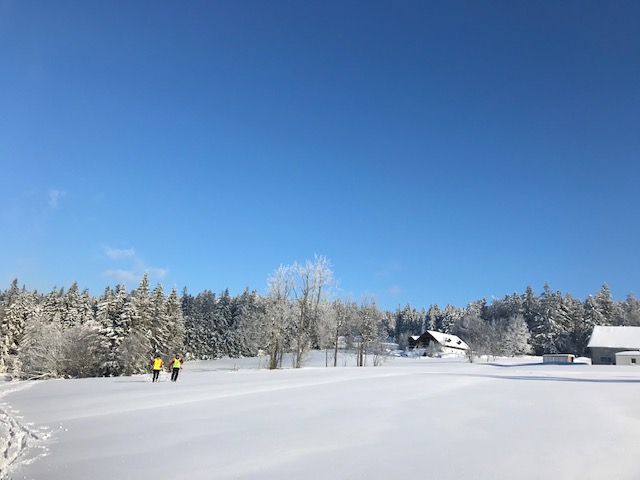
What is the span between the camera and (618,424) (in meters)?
11.8

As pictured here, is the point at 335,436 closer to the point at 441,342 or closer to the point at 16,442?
the point at 16,442

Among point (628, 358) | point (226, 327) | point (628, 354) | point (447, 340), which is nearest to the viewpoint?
point (628, 358)

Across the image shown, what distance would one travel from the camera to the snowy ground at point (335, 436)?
8555 millimetres

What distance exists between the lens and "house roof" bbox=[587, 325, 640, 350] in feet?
210

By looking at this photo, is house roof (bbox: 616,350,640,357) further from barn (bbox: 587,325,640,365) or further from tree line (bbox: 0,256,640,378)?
tree line (bbox: 0,256,640,378)

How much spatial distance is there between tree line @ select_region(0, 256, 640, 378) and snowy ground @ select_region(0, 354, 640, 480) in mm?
32767

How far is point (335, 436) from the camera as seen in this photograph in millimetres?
10953

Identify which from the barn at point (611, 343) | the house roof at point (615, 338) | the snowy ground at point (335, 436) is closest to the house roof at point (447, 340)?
the house roof at point (615, 338)

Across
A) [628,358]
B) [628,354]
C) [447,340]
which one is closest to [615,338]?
[628,354]

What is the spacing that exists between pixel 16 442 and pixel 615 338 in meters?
75.5

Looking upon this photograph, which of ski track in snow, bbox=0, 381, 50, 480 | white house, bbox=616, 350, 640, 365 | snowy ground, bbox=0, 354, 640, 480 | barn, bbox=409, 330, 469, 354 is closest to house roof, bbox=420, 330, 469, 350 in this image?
barn, bbox=409, 330, 469, 354

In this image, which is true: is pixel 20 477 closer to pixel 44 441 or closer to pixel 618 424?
pixel 44 441

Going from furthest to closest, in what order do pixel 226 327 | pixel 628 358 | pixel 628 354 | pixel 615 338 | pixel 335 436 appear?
1. pixel 226 327
2. pixel 615 338
3. pixel 628 354
4. pixel 628 358
5. pixel 335 436

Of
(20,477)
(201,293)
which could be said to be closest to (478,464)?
(20,477)
